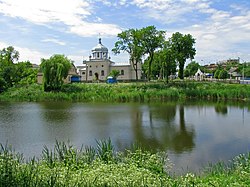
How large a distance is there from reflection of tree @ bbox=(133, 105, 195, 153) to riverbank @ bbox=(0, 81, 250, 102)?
542 inches

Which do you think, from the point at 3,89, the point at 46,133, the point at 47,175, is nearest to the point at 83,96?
the point at 3,89

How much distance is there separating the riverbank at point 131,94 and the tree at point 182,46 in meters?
9.06

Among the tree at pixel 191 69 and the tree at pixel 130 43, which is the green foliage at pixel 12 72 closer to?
the tree at pixel 130 43

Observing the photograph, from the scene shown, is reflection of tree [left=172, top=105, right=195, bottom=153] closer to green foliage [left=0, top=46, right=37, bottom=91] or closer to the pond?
the pond

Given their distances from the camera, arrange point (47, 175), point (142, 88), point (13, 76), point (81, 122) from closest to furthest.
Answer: point (47, 175) < point (81, 122) < point (142, 88) < point (13, 76)

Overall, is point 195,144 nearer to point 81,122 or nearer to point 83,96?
point 81,122

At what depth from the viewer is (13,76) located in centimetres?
4303

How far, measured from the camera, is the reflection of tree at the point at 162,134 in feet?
36.5

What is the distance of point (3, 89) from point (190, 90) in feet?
79.3

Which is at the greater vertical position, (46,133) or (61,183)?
(61,183)

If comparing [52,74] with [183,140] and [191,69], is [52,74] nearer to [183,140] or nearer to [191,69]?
[183,140]

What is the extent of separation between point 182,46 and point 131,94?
639 inches

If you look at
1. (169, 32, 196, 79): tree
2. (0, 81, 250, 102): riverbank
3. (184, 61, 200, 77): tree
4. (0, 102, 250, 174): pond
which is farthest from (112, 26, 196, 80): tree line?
(184, 61, 200, 77): tree

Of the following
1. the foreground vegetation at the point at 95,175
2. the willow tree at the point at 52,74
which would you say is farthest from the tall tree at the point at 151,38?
the foreground vegetation at the point at 95,175
